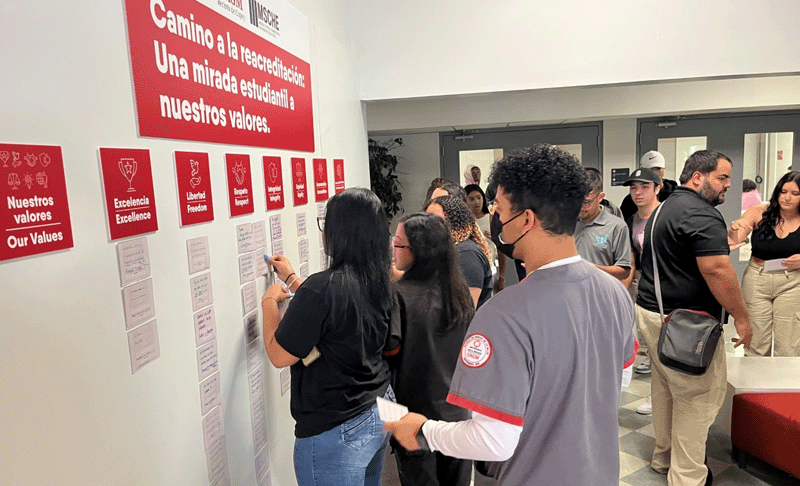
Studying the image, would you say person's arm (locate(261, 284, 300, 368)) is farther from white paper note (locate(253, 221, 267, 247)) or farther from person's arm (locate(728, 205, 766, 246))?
person's arm (locate(728, 205, 766, 246))

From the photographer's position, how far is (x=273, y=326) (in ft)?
5.22

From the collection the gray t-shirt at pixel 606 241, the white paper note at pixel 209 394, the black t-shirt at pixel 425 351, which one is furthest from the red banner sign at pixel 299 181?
the gray t-shirt at pixel 606 241

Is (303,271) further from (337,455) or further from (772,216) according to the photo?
(772,216)

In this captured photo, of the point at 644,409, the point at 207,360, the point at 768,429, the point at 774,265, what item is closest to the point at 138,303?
the point at 207,360

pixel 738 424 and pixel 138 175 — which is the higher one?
pixel 138 175

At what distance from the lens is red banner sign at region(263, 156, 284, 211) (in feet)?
6.09

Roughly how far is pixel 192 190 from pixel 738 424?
298cm

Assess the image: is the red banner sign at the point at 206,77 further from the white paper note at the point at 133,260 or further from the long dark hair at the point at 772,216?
the long dark hair at the point at 772,216

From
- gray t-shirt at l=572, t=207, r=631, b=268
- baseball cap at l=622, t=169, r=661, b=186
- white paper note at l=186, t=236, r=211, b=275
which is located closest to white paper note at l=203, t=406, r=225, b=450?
white paper note at l=186, t=236, r=211, b=275

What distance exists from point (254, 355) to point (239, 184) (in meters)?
0.60

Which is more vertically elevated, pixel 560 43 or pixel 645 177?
pixel 560 43

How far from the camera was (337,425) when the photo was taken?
1521 millimetres

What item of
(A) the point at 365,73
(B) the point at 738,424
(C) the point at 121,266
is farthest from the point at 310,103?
(B) the point at 738,424

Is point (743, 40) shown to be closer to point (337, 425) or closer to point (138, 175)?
point (337, 425)
